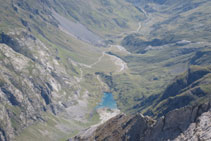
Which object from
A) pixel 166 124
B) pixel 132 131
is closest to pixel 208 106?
pixel 166 124

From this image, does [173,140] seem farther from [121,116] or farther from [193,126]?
[121,116]

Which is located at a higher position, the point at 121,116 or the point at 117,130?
the point at 121,116

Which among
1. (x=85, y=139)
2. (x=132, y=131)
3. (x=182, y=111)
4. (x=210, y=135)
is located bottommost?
(x=210, y=135)

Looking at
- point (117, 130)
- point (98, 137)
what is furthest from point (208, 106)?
point (98, 137)

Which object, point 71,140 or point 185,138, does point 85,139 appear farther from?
point 185,138

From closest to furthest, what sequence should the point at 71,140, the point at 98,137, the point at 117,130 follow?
the point at 117,130
the point at 98,137
the point at 71,140

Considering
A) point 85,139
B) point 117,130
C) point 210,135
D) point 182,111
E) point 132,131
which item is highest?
point 85,139

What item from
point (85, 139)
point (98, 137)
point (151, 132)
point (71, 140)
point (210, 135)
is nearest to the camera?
point (210, 135)

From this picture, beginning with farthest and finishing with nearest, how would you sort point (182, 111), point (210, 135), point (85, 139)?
point (85, 139)
point (182, 111)
point (210, 135)

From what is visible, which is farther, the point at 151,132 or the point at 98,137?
the point at 98,137
